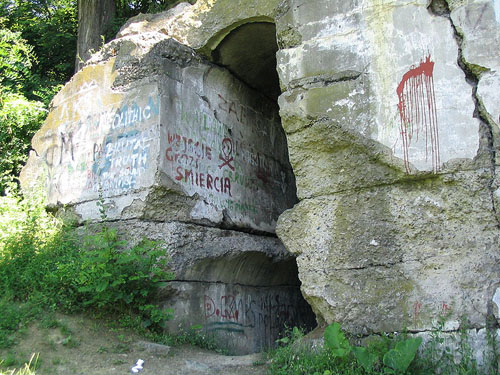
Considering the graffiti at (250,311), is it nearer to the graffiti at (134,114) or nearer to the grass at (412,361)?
the grass at (412,361)

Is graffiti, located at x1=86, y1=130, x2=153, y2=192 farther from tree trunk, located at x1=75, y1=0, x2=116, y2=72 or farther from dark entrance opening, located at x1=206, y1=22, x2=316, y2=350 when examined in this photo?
tree trunk, located at x1=75, y1=0, x2=116, y2=72

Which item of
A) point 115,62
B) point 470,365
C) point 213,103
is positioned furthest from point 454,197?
point 115,62

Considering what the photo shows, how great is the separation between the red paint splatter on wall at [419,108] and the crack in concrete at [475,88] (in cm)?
24

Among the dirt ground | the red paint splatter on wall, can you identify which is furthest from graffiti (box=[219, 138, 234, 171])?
the red paint splatter on wall

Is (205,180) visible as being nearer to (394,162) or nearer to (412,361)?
(394,162)

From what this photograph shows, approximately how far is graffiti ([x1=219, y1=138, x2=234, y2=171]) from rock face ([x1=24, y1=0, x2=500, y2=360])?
0.08 ft

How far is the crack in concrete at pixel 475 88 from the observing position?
3.66 meters

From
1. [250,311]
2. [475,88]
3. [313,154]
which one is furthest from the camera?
[250,311]

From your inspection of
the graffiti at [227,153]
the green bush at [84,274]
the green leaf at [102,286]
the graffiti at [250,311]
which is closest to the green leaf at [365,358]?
the green bush at [84,274]

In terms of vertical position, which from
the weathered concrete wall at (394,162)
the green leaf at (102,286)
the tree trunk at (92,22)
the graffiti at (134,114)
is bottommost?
the green leaf at (102,286)

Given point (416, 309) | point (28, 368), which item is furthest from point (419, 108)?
point (28, 368)

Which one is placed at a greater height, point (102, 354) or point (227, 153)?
point (227, 153)

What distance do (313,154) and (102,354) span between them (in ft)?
7.55

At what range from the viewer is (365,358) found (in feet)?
11.3
